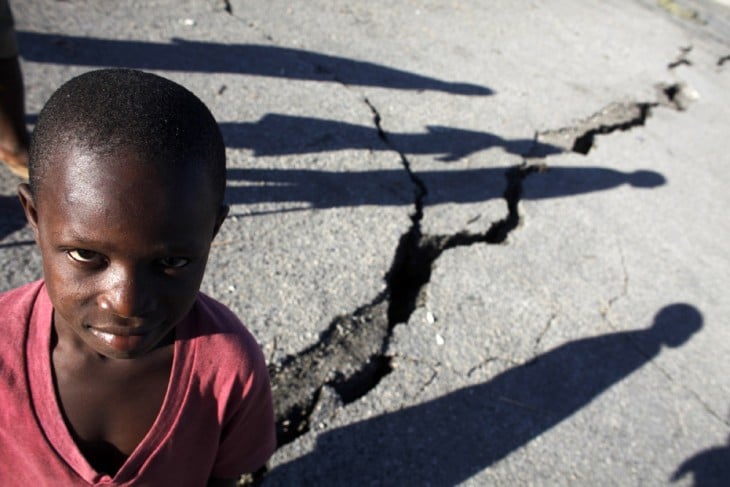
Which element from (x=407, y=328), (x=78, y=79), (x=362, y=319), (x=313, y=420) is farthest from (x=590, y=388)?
(x=78, y=79)

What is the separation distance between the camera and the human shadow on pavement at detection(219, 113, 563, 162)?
3.34 metres

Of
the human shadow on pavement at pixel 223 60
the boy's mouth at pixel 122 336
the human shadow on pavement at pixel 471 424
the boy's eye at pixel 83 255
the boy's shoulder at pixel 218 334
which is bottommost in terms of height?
the human shadow on pavement at pixel 471 424

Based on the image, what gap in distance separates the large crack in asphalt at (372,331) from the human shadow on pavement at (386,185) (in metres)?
0.08

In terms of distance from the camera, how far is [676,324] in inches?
117

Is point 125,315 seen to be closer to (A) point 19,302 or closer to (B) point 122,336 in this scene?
(B) point 122,336

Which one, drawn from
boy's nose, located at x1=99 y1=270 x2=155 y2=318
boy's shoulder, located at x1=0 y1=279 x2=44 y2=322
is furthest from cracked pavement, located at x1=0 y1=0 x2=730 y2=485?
boy's nose, located at x1=99 y1=270 x2=155 y2=318

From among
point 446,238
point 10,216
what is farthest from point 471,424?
point 10,216

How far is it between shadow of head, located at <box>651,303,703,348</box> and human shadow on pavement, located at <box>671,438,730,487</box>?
1.79 ft

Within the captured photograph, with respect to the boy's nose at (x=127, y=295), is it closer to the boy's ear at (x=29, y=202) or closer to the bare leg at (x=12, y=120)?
the boy's ear at (x=29, y=202)

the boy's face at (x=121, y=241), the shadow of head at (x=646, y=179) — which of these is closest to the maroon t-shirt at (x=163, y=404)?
the boy's face at (x=121, y=241)

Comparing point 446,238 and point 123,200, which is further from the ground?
point 123,200

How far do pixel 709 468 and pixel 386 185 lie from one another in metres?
1.89

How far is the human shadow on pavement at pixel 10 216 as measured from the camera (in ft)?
8.07

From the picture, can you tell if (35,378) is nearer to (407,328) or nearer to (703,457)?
(407,328)
